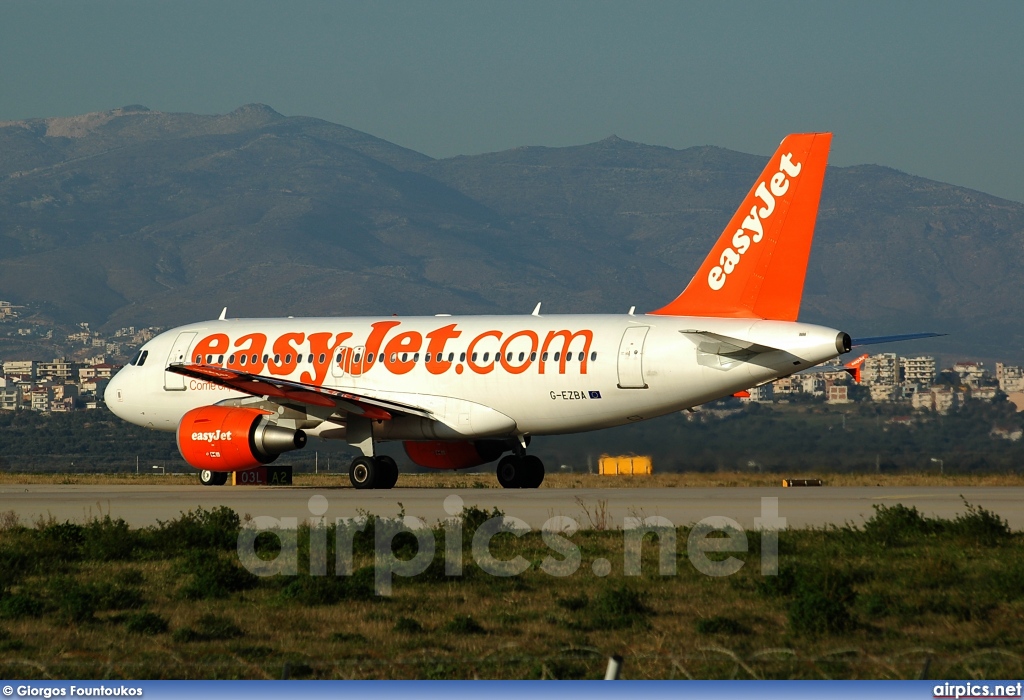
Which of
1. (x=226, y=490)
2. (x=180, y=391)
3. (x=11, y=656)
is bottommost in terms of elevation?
(x=11, y=656)

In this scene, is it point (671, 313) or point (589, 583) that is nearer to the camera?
point (589, 583)

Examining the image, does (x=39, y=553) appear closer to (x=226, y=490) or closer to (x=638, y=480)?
(x=226, y=490)

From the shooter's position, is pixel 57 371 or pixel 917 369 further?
pixel 57 371

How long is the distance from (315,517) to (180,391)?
50.9 ft

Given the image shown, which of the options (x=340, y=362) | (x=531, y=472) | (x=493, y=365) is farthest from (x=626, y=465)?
(x=493, y=365)

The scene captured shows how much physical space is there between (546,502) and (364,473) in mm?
7559

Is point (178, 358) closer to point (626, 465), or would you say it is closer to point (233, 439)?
point (233, 439)

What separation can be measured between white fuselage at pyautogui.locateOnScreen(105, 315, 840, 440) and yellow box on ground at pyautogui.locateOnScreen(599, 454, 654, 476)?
29.3 ft

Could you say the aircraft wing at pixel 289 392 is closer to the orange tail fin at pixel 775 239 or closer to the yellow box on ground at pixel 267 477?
the orange tail fin at pixel 775 239

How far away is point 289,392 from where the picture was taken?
3378 centimetres

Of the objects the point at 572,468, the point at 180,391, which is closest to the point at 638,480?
the point at 572,468

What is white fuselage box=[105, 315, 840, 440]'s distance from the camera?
31734 mm

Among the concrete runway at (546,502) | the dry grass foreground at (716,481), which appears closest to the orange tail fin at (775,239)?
the concrete runway at (546,502)

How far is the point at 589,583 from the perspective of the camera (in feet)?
56.0
